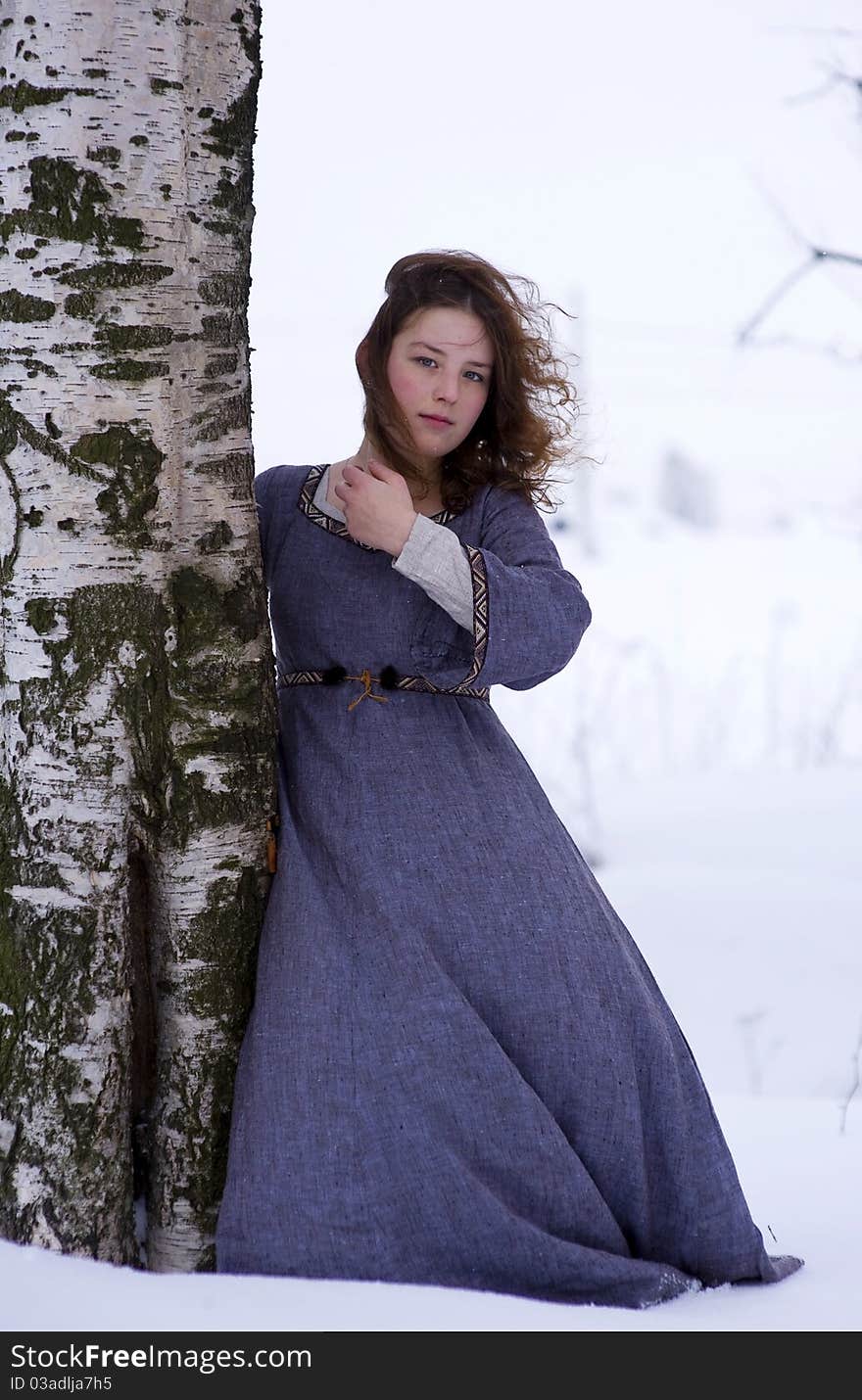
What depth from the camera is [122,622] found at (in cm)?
169

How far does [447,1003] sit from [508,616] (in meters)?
0.53

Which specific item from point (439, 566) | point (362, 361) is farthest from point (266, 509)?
point (439, 566)

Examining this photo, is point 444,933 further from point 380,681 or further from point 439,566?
point 439,566

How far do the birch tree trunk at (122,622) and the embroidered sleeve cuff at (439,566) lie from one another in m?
0.23

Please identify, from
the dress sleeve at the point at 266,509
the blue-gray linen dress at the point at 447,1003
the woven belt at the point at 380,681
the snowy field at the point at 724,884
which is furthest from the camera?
the dress sleeve at the point at 266,509

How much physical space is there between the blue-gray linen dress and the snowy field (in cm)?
9

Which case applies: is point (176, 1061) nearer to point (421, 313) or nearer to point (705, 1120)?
point (705, 1120)

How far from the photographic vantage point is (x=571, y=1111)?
5.68ft

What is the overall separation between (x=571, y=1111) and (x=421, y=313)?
1178 millimetres

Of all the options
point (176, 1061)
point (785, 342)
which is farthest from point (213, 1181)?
point (785, 342)

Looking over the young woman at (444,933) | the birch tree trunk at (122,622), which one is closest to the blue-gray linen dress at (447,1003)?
the young woman at (444,933)

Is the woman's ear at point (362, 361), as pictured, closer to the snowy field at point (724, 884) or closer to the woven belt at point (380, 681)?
the woven belt at point (380, 681)

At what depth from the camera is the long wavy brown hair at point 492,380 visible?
204 cm

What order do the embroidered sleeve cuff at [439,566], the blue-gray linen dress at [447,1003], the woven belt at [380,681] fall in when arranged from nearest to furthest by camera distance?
the blue-gray linen dress at [447,1003] → the embroidered sleeve cuff at [439,566] → the woven belt at [380,681]
